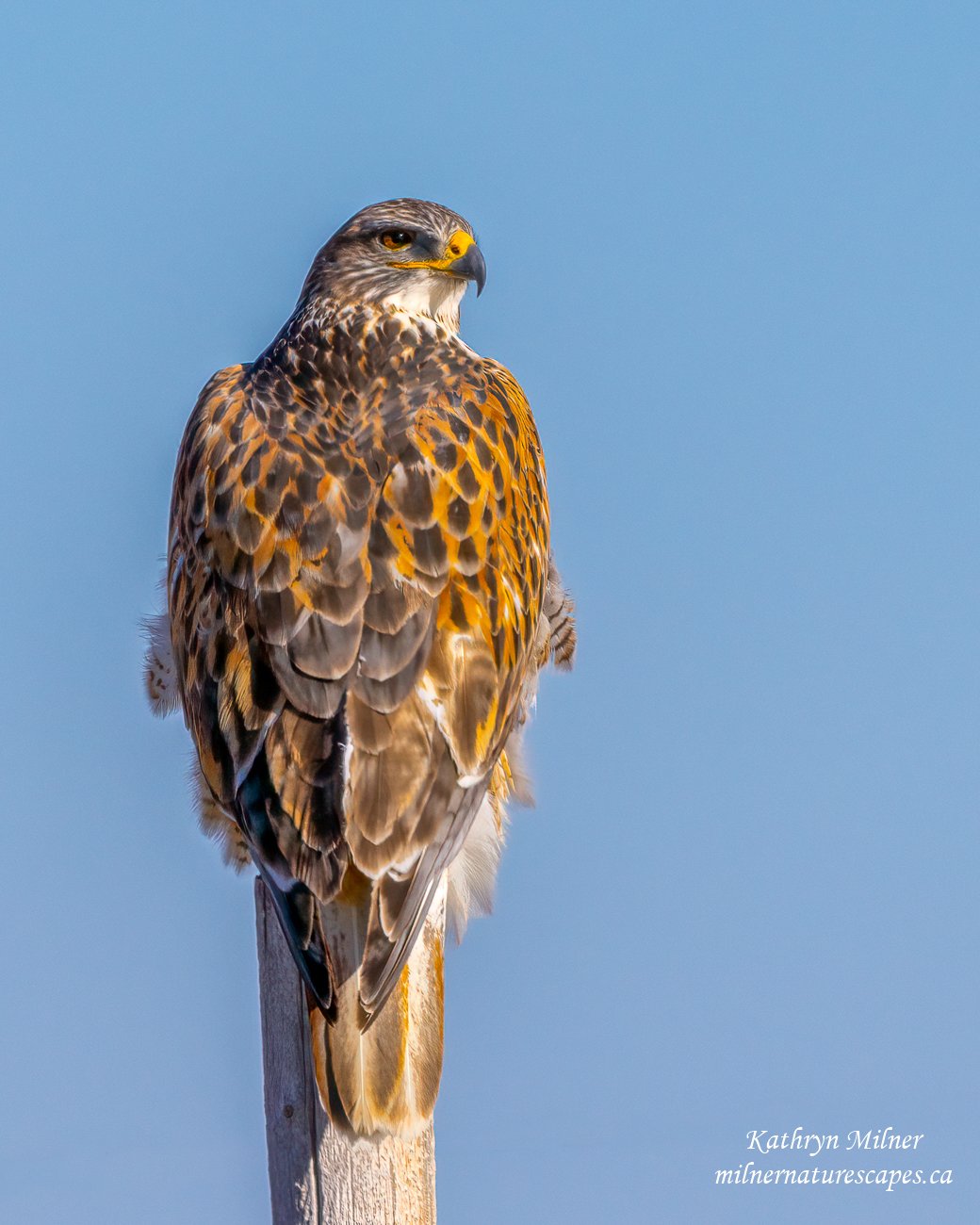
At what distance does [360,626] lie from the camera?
4.89 m

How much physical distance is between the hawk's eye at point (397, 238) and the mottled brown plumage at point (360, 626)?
0.50 meters

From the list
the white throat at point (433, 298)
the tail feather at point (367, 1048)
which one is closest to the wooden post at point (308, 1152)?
the tail feather at point (367, 1048)

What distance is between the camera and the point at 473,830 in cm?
566

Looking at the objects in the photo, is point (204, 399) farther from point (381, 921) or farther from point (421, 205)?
point (381, 921)

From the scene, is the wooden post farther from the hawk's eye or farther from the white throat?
the hawk's eye

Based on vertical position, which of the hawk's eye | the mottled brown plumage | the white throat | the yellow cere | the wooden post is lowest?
the wooden post

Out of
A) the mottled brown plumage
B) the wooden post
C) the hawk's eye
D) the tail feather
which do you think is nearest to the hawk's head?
the hawk's eye

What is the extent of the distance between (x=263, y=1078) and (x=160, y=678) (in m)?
1.75

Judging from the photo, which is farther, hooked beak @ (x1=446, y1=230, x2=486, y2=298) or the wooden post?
hooked beak @ (x1=446, y1=230, x2=486, y2=298)

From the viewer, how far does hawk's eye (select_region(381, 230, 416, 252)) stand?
6590mm

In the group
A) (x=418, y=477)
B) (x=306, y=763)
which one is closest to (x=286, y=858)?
(x=306, y=763)

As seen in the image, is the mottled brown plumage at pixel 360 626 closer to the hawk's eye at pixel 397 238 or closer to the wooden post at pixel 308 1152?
the wooden post at pixel 308 1152

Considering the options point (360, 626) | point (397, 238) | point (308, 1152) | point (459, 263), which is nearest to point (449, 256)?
point (459, 263)

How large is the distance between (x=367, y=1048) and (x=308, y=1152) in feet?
1.44
